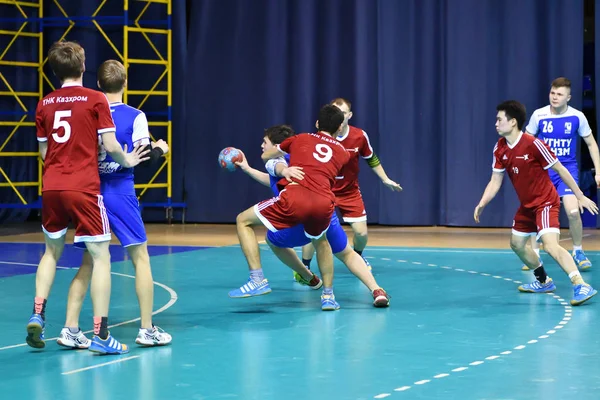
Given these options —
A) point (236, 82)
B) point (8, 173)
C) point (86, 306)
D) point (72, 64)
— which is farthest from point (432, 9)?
point (72, 64)

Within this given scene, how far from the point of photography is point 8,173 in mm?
17344

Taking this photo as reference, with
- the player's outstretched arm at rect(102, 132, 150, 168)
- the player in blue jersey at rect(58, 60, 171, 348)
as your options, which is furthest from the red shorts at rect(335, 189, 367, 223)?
the player's outstretched arm at rect(102, 132, 150, 168)

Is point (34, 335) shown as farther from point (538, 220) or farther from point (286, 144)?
point (538, 220)

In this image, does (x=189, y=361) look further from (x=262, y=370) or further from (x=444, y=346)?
(x=444, y=346)

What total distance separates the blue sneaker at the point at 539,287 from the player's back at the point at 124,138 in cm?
395

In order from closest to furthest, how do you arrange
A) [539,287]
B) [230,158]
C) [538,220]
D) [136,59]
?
[230,158] < [538,220] < [539,287] < [136,59]

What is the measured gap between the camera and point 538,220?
864cm

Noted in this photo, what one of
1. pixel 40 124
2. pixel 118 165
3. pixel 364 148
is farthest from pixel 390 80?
pixel 40 124

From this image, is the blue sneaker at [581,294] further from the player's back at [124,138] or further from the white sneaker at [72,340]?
the white sneaker at [72,340]

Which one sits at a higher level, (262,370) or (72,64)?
(72,64)

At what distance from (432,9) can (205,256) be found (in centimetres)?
600

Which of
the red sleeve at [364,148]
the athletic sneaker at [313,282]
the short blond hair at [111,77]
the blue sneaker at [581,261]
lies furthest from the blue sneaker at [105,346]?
the blue sneaker at [581,261]

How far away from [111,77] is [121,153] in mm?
580

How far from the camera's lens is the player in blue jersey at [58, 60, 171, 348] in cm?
652
